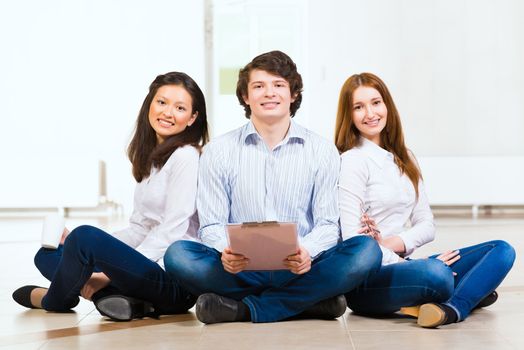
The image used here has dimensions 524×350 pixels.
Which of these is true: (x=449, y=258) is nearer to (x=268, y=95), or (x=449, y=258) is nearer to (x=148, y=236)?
(x=268, y=95)

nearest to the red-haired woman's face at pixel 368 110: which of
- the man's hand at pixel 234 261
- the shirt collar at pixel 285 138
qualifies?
the shirt collar at pixel 285 138

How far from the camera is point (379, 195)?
3051 millimetres

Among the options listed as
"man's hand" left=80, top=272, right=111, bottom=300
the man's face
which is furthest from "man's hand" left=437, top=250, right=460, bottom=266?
"man's hand" left=80, top=272, right=111, bottom=300

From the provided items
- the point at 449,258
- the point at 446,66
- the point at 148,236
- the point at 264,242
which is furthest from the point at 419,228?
the point at 446,66

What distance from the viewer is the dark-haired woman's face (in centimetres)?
316

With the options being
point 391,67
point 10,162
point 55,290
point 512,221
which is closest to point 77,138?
point 10,162

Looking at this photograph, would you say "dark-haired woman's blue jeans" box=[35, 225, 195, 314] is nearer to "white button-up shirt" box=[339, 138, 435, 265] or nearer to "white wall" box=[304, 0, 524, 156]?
"white button-up shirt" box=[339, 138, 435, 265]

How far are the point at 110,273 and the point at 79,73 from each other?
7.81 metres

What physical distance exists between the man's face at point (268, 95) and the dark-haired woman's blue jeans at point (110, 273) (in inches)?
24.9

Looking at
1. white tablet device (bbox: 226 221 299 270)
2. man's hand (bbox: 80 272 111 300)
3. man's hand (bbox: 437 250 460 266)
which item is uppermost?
white tablet device (bbox: 226 221 299 270)

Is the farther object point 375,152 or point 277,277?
point 375,152

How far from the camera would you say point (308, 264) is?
268 centimetres

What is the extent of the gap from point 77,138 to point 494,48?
5.05 metres

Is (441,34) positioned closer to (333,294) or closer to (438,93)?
(438,93)
